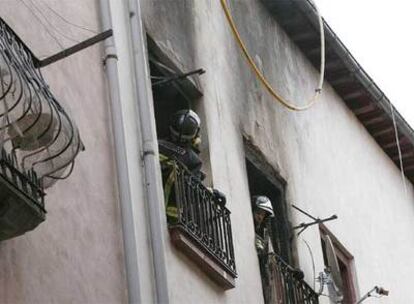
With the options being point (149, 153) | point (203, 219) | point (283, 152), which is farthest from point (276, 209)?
point (149, 153)

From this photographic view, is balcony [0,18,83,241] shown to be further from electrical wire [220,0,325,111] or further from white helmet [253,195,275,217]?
electrical wire [220,0,325,111]

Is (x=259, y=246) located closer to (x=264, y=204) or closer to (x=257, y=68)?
(x=264, y=204)

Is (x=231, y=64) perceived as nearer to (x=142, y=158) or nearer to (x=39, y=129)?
(x=142, y=158)

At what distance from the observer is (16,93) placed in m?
10.3

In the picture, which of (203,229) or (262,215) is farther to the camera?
(262,215)

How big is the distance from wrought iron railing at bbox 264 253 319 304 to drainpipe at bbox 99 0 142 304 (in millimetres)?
3655

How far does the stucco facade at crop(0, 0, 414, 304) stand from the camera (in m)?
11.5

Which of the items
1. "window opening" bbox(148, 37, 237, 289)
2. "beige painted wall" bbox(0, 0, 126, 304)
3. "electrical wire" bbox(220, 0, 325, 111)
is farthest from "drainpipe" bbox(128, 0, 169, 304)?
"electrical wire" bbox(220, 0, 325, 111)

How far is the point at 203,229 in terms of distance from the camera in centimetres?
1404

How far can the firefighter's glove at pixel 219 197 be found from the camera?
14.6 m

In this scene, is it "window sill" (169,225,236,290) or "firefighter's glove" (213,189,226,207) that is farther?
"firefighter's glove" (213,189,226,207)

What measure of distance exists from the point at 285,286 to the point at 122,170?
413cm

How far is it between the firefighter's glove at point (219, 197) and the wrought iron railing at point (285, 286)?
1.55 m

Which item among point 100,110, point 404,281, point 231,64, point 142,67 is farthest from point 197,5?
point 404,281
